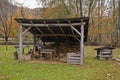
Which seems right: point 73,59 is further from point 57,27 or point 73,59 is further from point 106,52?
point 106,52

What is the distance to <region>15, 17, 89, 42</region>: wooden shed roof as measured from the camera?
14.1 meters

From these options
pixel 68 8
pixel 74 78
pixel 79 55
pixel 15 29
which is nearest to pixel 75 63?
pixel 79 55

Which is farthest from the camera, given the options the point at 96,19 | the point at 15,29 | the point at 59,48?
the point at 15,29

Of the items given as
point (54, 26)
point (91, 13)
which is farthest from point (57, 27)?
point (91, 13)

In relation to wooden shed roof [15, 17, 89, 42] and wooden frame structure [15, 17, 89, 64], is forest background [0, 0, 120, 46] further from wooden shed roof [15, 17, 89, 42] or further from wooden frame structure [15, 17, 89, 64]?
wooden frame structure [15, 17, 89, 64]

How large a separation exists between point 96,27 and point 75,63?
23869mm

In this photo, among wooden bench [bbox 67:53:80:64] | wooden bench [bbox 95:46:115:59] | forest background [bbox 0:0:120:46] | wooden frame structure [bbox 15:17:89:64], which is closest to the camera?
wooden frame structure [bbox 15:17:89:64]

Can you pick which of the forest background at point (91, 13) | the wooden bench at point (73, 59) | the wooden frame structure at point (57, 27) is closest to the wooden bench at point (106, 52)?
the wooden frame structure at point (57, 27)

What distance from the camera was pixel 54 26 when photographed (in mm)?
14672

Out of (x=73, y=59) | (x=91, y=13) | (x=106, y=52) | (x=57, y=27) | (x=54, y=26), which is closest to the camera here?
(x=73, y=59)

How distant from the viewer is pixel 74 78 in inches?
375

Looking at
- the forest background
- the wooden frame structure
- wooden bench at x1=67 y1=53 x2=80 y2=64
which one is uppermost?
the forest background

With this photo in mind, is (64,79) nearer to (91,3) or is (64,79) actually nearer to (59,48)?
(59,48)

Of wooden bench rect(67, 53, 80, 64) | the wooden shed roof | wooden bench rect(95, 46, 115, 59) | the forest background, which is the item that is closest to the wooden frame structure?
the wooden shed roof
